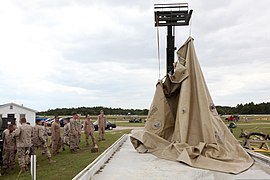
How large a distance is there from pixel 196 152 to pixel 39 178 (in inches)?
163

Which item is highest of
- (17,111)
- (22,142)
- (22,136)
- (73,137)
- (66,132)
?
(17,111)

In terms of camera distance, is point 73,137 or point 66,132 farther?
point 66,132

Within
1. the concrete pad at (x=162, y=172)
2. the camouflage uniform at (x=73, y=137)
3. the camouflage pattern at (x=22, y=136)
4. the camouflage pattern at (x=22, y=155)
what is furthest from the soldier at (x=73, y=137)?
the concrete pad at (x=162, y=172)

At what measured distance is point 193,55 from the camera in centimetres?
1079

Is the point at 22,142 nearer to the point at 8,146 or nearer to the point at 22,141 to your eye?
the point at 22,141

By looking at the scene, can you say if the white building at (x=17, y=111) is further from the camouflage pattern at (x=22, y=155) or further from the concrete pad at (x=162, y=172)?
the concrete pad at (x=162, y=172)

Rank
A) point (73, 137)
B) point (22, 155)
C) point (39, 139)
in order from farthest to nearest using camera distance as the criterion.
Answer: point (73, 137)
point (39, 139)
point (22, 155)

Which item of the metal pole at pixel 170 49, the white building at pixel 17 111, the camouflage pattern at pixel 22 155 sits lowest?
the camouflage pattern at pixel 22 155

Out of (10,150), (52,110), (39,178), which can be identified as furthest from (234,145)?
(52,110)

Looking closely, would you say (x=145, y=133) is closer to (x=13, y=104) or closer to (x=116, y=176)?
(x=116, y=176)

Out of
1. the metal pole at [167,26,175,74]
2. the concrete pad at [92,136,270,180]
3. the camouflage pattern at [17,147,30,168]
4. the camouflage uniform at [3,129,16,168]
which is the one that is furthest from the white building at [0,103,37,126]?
the concrete pad at [92,136,270,180]

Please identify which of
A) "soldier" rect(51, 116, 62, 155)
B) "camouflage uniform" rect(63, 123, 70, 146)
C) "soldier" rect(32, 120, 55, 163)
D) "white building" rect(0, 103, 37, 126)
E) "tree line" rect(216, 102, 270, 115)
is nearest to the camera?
"soldier" rect(32, 120, 55, 163)

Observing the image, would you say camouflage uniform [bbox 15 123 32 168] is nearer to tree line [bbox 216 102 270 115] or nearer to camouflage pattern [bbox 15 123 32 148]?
camouflage pattern [bbox 15 123 32 148]

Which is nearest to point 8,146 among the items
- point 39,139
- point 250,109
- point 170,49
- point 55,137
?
point 39,139
